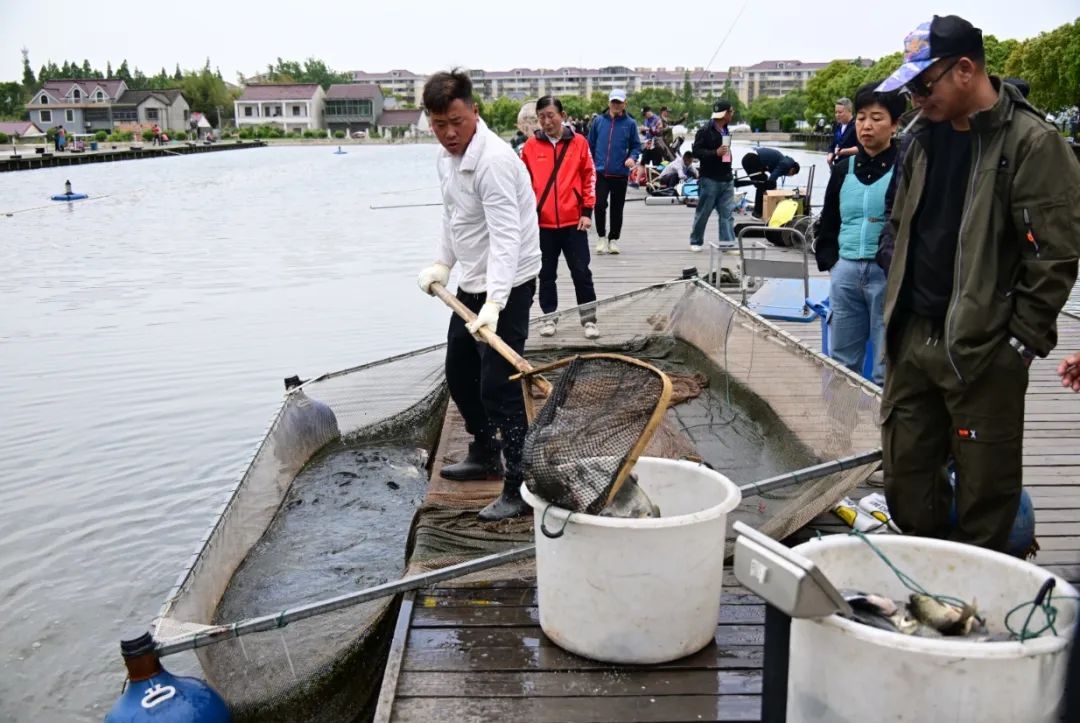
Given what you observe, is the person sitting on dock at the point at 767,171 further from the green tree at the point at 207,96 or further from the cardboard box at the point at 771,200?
the green tree at the point at 207,96

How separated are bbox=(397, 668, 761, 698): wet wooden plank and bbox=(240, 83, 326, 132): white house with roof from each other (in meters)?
146

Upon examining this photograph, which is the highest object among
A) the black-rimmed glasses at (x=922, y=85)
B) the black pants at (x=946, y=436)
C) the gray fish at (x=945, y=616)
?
the black-rimmed glasses at (x=922, y=85)

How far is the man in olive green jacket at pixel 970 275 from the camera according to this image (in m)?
2.69

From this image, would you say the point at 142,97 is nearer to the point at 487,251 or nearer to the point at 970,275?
the point at 487,251

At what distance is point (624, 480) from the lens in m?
3.00

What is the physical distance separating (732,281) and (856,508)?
18.1ft

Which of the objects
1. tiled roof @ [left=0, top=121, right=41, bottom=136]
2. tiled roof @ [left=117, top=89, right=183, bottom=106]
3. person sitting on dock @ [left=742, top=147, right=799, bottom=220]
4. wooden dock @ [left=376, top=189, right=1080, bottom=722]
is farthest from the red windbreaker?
tiled roof @ [left=117, top=89, right=183, bottom=106]

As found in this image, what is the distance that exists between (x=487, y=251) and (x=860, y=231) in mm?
1804

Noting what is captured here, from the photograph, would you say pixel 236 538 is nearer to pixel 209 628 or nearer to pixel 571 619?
pixel 209 628


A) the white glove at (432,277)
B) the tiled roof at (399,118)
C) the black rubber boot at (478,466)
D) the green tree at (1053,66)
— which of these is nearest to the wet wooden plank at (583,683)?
the black rubber boot at (478,466)

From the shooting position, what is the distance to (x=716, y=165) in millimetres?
11016

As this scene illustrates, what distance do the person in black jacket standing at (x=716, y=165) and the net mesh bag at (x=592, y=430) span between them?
7.63 m

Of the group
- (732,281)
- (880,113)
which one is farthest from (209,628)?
(732,281)

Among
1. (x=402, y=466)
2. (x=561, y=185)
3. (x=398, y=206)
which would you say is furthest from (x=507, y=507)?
(x=398, y=206)
